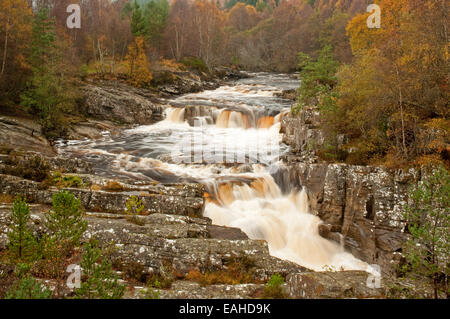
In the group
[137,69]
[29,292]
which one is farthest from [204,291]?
[137,69]

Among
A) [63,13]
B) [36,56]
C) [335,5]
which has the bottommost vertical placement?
[36,56]

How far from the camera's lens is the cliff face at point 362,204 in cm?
1080

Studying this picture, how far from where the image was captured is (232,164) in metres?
18.0

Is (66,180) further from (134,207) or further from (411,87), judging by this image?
(411,87)

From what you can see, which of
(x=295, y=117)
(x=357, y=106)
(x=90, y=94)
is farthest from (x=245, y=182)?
(x=90, y=94)

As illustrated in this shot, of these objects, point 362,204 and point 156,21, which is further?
point 156,21

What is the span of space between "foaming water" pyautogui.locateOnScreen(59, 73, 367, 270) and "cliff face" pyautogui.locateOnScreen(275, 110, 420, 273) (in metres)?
0.66

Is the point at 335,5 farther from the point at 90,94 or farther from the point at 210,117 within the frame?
the point at 90,94

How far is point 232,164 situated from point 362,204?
8.43 m

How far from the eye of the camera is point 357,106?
13.8 meters

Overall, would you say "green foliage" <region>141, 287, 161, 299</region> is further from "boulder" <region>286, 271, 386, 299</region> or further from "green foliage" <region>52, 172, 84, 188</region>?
"green foliage" <region>52, 172, 84, 188</region>

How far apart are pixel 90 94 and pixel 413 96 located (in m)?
29.7

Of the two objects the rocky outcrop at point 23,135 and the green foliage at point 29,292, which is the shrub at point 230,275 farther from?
the rocky outcrop at point 23,135
